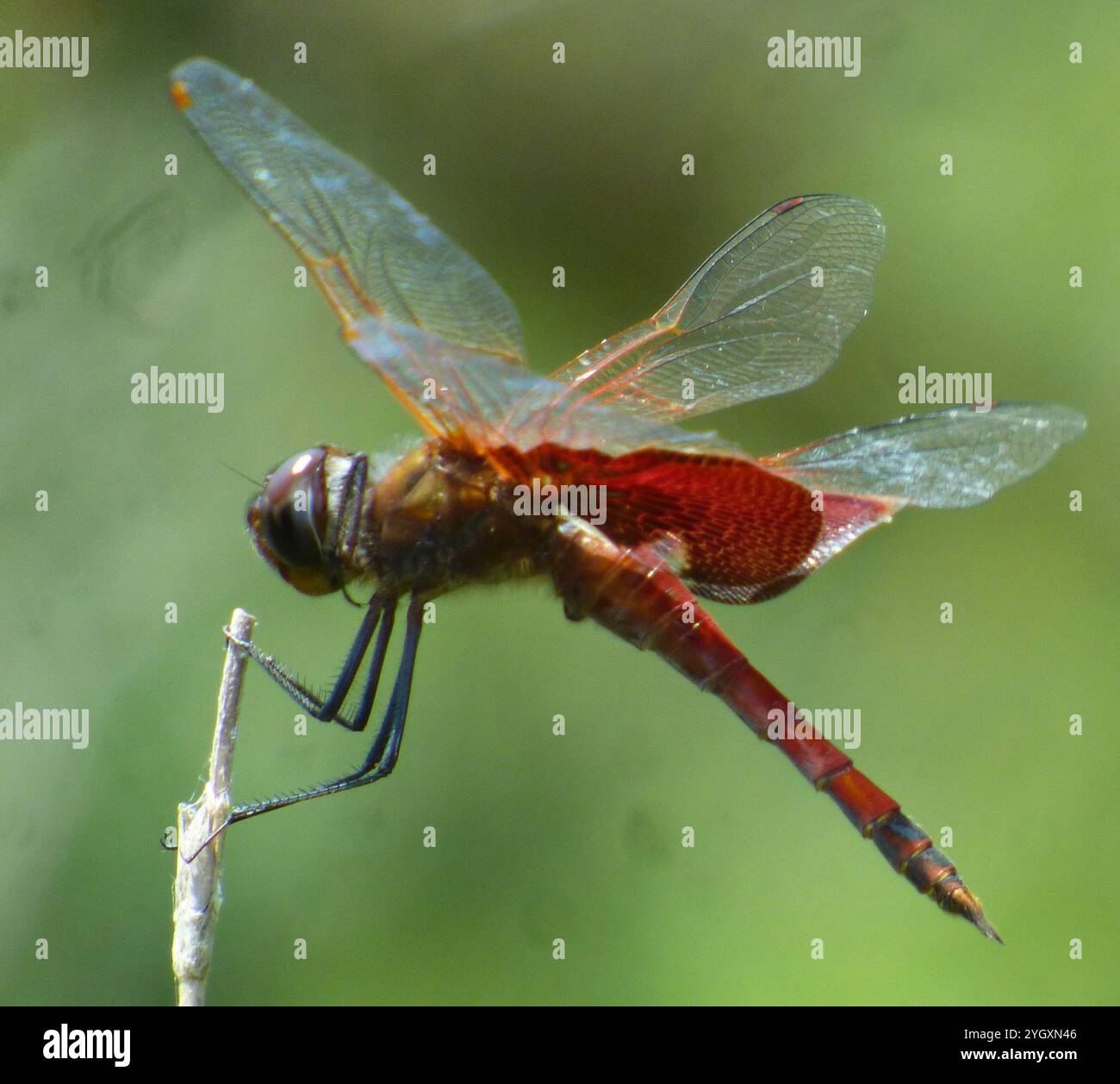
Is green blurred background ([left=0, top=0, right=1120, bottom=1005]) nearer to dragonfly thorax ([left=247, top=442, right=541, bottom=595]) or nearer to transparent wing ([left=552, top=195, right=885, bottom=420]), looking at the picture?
dragonfly thorax ([left=247, top=442, right=541, bottom=595])

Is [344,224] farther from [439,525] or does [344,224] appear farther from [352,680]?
[352,680]

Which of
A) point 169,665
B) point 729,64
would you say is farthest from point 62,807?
point 729,64

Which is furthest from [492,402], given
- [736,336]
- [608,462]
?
[736,336]

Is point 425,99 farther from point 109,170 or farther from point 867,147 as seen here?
point 867,147

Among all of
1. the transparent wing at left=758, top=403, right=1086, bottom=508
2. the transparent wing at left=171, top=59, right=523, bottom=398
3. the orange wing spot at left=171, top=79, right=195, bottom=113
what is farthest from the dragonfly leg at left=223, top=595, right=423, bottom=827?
the orange wing spot at left=171, top=79, right=195, bottom=113

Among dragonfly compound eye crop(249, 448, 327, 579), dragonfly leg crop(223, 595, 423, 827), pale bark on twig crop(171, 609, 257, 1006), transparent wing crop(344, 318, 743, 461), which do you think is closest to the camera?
pale bark on twig crop(171, 609, 257, 1006)
